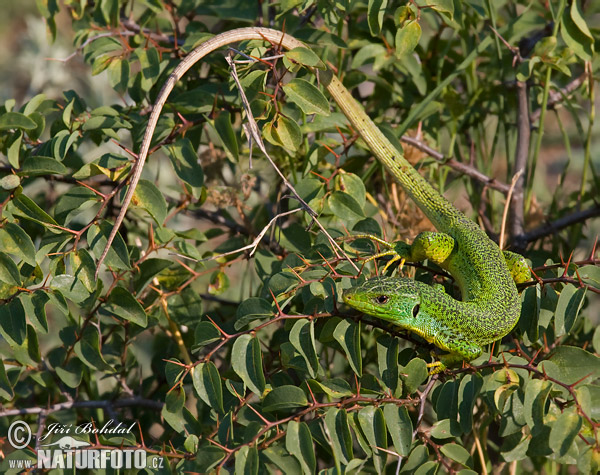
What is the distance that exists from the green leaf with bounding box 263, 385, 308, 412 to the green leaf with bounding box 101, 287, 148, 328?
0.54 meters

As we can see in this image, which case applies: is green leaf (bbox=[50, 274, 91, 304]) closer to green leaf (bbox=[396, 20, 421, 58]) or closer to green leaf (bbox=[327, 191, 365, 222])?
green leaf (bbox=[327, 191, 365, 222])

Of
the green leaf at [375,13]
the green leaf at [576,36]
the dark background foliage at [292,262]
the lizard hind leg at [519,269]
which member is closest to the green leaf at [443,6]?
the dark background foliage at [292,262]

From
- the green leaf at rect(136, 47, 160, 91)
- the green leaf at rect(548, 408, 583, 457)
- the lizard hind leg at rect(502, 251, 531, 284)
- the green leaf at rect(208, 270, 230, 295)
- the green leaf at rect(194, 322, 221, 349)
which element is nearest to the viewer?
the green leaf at rect(548, 408, 583, 457)

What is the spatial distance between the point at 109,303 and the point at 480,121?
192 centimetres

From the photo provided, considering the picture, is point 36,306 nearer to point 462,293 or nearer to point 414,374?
point 414,374

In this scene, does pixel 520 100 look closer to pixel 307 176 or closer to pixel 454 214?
pixel 454 214

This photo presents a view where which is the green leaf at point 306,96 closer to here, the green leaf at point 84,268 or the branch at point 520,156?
the green leaf at point 84,268

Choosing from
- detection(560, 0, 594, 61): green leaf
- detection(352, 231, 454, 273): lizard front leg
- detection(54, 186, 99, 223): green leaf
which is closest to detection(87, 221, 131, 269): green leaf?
detection(54, 186, 99, 223): green leaf

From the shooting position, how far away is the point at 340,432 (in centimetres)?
176

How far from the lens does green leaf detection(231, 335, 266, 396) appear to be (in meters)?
1.81

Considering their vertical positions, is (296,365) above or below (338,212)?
below

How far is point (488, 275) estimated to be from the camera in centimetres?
224

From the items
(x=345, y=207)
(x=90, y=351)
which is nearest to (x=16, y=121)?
(x=90, y=351)

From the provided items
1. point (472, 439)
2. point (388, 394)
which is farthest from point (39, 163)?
point (472, 439)
